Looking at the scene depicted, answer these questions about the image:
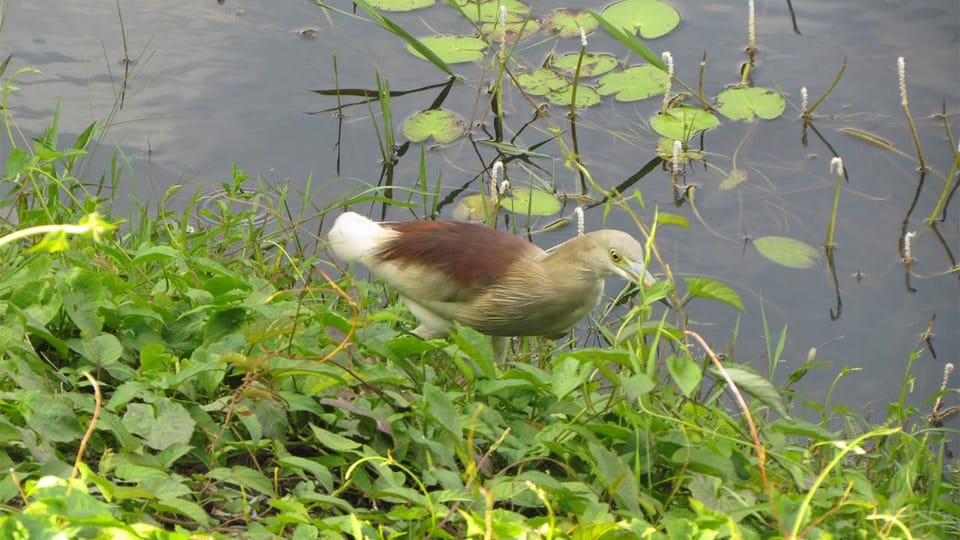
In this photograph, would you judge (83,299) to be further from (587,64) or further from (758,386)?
(587,64)

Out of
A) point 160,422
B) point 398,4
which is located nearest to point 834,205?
point 398,4

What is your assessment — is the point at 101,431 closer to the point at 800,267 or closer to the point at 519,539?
the point at 519,539

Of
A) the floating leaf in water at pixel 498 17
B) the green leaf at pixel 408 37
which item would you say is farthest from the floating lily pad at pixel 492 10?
the green leaf at pixel 408 37

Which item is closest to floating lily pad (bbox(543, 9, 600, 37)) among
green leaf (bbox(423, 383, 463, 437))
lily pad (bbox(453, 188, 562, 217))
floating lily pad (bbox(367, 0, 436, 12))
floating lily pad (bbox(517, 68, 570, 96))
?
floating lily pad (bbox(517, 68, 570, 96))

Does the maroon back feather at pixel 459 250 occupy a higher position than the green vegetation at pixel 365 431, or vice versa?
the green vegetation at pixel 365 431

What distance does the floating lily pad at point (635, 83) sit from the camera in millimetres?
6199

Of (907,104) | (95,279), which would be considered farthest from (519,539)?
(907,104)

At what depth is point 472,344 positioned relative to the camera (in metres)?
3.11

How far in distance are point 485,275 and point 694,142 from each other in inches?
87.4

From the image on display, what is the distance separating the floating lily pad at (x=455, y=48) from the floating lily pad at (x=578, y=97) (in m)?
0.46

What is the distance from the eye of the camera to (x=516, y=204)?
557 cm

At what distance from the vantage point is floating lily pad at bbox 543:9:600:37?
21.4 ft

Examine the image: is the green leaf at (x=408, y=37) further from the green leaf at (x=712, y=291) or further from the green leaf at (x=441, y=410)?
the green leaf at (x=712, y=291)

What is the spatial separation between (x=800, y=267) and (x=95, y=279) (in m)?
3.20
